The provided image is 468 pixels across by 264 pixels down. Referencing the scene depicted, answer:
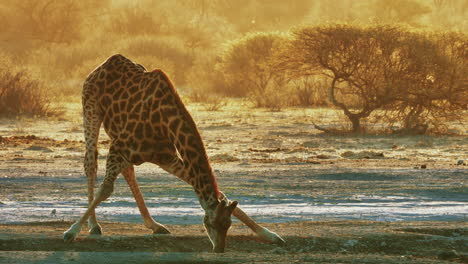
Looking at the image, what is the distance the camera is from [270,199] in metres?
11.7

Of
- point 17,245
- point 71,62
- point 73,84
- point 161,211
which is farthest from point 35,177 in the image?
point 71,62

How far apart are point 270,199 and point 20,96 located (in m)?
13.6

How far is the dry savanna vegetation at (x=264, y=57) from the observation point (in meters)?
21.4

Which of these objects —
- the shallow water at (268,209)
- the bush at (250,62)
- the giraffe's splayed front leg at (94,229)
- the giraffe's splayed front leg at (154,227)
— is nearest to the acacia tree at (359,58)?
the bush at (250,62)

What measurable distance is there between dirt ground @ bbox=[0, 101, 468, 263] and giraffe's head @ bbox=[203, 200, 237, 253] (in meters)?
0.14

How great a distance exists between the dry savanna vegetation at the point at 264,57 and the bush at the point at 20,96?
29mm

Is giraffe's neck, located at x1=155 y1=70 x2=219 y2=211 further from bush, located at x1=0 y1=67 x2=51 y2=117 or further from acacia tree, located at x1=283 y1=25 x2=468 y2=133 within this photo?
bush, located at x1=0 y1=67 x2=51 y2=117

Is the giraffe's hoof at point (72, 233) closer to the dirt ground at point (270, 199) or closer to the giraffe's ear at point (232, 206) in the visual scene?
the dirt ground at point (270, 199)

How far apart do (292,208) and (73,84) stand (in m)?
24.9

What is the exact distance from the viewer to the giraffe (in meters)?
6.93

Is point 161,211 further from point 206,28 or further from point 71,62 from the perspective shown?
point 206,28

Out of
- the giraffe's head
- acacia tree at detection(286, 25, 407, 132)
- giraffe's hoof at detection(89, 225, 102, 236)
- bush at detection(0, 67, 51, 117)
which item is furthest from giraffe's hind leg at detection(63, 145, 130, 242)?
bush at detection(0, 67, 51, 117)

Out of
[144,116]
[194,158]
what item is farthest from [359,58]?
[194,158]

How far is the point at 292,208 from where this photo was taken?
35.5ft
